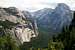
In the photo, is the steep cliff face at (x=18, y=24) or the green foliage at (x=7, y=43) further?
the steep cliff face at (x=18, y=24)

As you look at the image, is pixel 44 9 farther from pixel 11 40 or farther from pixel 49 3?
pixel 11 40

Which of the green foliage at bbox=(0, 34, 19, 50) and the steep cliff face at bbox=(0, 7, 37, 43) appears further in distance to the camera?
the steep cliff face at bbox=(0, 7, 37, 43)

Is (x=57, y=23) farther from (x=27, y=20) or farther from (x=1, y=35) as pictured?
(x=1, y=35)

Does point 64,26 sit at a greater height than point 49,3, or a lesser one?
lesser

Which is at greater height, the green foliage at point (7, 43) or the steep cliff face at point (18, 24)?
the steep cliff face at point (18, 24)

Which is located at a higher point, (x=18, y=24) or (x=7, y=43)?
(x=18, y=24)

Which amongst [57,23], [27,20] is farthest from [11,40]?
[57,23]

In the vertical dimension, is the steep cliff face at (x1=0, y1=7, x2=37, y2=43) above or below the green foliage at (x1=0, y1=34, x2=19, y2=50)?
above

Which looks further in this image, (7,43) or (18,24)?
(18,24)
